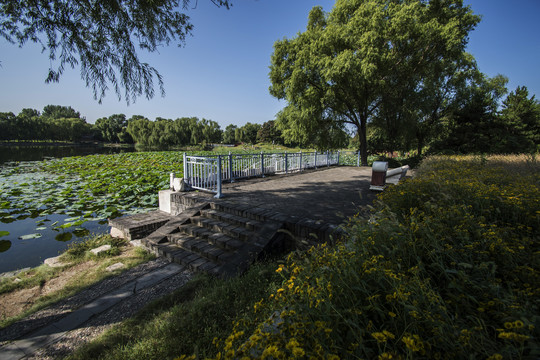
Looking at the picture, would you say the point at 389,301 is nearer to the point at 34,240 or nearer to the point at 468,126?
the point at 34,240

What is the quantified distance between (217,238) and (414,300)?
11.6ft

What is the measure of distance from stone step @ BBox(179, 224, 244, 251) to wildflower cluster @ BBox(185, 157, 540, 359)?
2112 mm

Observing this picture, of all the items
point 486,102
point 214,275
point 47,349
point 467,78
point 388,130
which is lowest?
point 47,349

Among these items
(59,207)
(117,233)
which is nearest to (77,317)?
(117,233)

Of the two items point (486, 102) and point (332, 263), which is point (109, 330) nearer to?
point (332, 263)

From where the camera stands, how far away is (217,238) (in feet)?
13.8

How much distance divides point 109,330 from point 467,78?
2488 cm

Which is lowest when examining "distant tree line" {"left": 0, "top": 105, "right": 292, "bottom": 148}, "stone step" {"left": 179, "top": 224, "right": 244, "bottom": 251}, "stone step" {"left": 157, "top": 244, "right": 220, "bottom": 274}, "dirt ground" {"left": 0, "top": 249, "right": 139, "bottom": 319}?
"dirt ground" {"left": 0, "top": 249, "right": 139, "bottom": 319}

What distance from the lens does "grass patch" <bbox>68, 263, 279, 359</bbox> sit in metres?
2.07

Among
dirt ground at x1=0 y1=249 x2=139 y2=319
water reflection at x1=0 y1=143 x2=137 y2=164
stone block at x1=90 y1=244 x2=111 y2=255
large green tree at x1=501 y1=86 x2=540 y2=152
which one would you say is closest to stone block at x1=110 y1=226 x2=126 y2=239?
stone block at x1=90 y1=244 x2=111 y2=255

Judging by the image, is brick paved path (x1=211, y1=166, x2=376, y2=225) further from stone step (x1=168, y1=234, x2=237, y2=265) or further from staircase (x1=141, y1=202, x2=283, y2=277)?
stone step (x1=168, y1=234, x2=237, y2=265)

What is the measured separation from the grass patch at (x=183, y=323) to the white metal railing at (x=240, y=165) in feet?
11.0

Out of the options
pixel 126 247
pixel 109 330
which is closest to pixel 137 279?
pixel 109 330

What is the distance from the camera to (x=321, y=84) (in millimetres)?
13828
